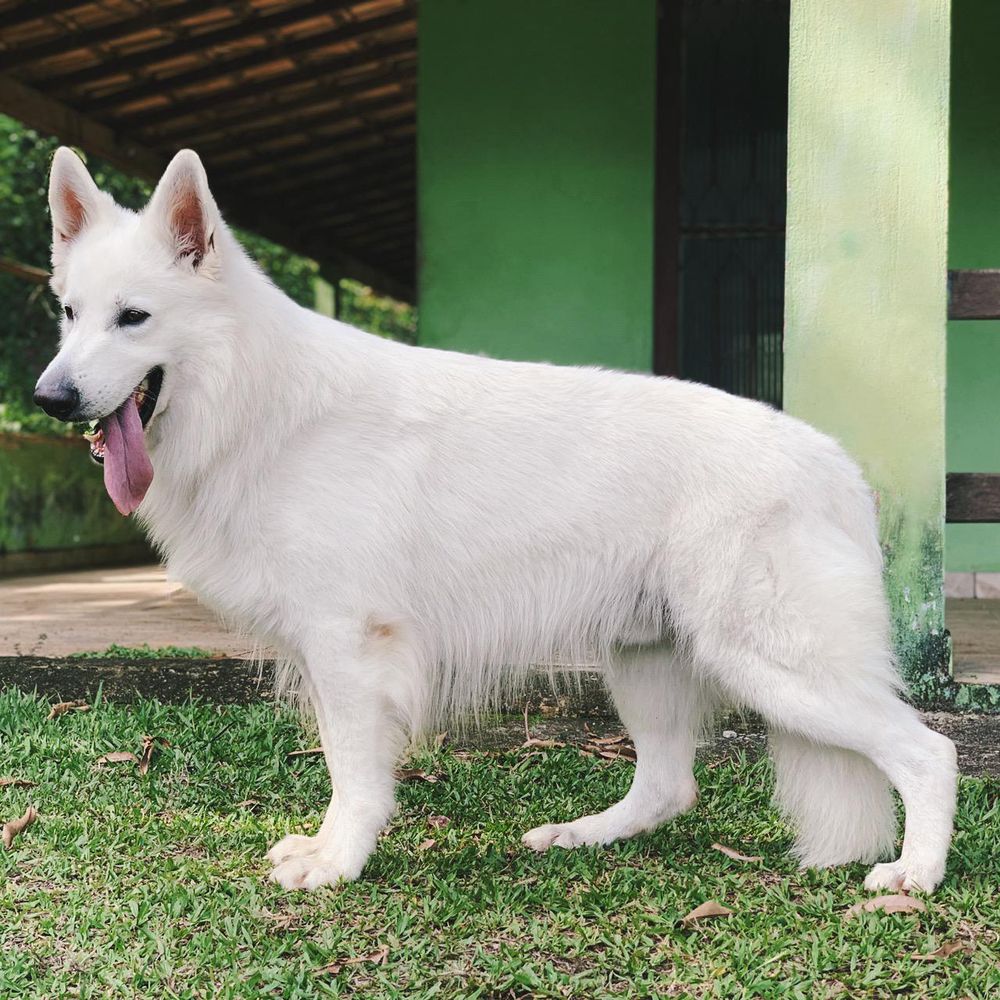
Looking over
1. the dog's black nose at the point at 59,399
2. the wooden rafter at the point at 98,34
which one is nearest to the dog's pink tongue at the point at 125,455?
the dog's black nose at the point at 59,399

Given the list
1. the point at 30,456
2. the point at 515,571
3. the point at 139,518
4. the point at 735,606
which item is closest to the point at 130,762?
the point at 139,518

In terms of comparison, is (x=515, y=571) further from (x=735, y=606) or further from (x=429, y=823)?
(x=429, y=823)

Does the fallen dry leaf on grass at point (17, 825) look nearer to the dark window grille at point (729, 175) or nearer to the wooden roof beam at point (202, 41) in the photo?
the dark window grille at point (729, 175)

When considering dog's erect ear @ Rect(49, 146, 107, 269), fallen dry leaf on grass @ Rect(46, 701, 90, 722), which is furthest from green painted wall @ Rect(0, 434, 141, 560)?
dog's erect ear @ Rect(49, 146, 107, 269)

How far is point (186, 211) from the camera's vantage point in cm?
295

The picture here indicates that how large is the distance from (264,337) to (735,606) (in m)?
1.41

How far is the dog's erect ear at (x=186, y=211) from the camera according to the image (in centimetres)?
286

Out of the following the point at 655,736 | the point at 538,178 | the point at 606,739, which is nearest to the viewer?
the point at 655,736

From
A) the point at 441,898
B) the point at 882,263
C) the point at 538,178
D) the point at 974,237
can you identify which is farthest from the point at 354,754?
the point at 974,237

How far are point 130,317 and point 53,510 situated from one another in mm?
7916

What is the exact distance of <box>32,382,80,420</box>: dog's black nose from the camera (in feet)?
9.12

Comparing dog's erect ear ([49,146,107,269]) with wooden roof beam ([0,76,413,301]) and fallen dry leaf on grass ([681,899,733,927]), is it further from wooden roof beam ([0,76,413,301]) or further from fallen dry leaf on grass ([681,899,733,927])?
wooden roof beam ([0,76,413,301])

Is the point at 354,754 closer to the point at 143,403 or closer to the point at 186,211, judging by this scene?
the point at 143,403

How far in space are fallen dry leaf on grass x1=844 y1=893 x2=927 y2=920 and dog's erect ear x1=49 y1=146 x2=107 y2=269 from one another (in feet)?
8.37
